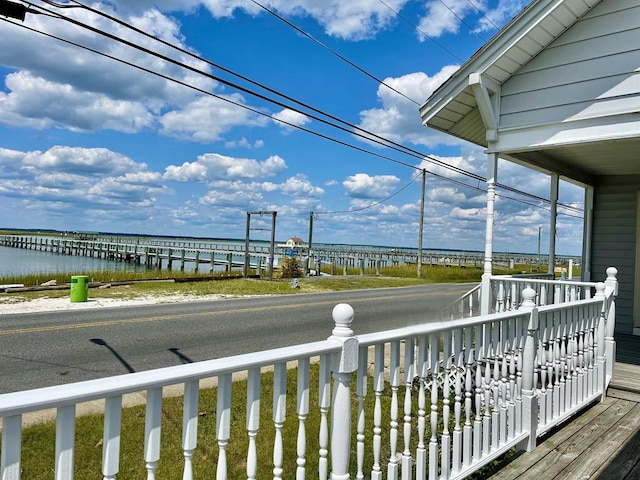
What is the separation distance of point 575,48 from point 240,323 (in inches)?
316

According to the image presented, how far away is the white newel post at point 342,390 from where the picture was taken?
A: 2.23 meters

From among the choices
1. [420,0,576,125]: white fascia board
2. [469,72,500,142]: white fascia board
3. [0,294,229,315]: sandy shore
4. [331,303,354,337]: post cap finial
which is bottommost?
[0,294,229,315]: sandy shore

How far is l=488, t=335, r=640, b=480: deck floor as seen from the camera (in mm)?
3414

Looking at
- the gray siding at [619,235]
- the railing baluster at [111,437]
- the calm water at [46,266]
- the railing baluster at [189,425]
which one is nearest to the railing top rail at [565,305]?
the railing baluster at [189,425]

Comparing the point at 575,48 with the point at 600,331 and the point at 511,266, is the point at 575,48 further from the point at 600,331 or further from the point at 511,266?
the point at 511,266

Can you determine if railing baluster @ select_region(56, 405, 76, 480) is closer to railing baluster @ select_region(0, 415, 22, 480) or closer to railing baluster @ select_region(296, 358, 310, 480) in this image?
railing baluster @ select_region(0, 415, 22, 480)

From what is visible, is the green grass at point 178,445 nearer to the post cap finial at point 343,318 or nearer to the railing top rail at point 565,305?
the railing top rail at point 565,305

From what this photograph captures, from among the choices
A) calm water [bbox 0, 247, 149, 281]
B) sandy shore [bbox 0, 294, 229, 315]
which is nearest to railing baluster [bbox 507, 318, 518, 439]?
sandy shore [bbox 0, 294, 229, 315]

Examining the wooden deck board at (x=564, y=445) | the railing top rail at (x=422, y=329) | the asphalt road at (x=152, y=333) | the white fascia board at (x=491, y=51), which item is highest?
the white fascia board at (x=491, y=51)

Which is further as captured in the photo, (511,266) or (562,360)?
(511,266)

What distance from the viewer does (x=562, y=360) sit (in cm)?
438

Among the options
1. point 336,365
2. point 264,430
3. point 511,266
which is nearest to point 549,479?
point 336,365

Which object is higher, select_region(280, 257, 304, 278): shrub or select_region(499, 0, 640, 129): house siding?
select_region(499, 0, 640, 129): house siding

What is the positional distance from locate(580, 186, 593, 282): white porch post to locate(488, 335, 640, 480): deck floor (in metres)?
4.74
